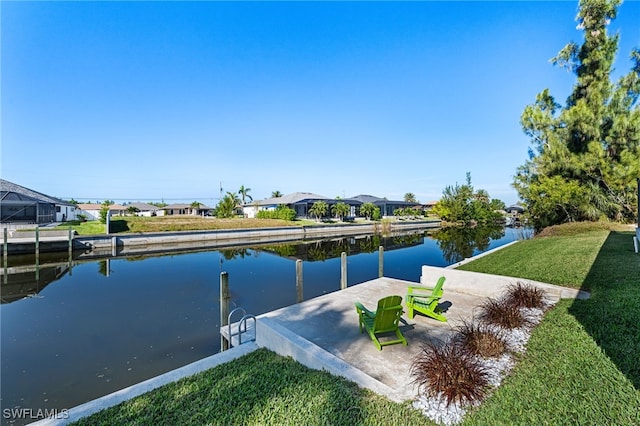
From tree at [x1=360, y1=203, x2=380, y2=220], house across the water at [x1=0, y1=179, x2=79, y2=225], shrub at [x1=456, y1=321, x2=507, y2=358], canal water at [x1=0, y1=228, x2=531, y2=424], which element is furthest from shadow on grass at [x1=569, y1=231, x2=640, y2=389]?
house across the water at [x1=0, y1=179, x2=79, y2=225]

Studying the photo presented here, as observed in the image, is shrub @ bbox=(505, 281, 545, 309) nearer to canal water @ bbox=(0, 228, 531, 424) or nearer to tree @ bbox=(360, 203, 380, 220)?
canal water @ bbox=(0, 228, 531, 424)

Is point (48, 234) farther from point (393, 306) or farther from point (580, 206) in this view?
point (580, 206)

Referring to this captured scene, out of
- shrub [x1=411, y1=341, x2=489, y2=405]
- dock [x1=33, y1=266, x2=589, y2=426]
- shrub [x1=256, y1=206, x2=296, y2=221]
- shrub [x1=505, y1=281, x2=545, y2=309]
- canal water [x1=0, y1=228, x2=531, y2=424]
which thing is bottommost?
canal water [x1=0, y1=228, x2=531, y2=424]

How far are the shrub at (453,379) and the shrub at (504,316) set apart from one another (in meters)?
1.50

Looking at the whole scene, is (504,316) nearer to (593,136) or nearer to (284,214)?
(593,136)

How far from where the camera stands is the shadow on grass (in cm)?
321

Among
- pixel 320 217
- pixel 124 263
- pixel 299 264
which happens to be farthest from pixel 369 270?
pixel 320 217

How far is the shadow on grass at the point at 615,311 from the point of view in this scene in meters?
3.21

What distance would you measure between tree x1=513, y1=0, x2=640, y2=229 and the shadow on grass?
Result: 1180 cm

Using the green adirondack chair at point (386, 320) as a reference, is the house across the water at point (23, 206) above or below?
above

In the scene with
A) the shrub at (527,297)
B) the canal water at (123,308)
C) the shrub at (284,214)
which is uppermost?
the shrub at (284,214)

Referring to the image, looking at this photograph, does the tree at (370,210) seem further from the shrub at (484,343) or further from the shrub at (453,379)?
the shrub at (453,379)

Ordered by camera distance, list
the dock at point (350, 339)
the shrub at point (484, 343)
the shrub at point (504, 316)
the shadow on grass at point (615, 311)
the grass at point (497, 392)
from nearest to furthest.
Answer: the grass at point (497, 392) < the shadow on grass at point (615, 311) < the dock at point (350, 339) < the shrub at point (484, 343) < the shrub at point (504, 316)

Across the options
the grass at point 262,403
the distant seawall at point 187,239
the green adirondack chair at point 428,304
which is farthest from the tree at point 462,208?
the grass at point 262,403
